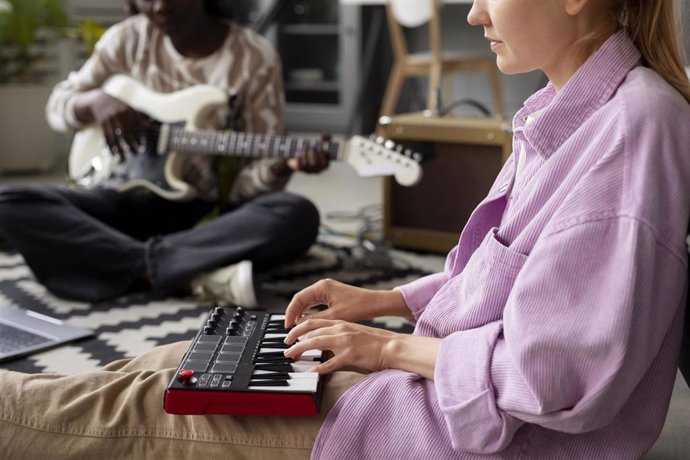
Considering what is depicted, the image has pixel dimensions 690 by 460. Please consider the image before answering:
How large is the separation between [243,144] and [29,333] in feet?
2.24

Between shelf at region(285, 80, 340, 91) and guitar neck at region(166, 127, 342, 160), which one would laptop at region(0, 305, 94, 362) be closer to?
guitar neck at region(166, 127, 342, 160)

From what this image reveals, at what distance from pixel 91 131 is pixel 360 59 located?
242 centimetres

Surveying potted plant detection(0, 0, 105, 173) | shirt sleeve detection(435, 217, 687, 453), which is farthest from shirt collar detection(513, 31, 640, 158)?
potted plant detection(0, 0, 105, 173)

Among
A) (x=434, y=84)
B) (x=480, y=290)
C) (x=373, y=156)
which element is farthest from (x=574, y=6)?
(x=434, y=84)

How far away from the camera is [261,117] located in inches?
93.3

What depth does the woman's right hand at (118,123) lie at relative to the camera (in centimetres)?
238

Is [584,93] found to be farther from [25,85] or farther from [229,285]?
[25,85]

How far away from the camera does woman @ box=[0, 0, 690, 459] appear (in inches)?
28.9

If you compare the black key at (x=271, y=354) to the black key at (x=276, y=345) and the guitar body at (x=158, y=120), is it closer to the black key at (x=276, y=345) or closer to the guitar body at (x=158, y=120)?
the black key at (x=276, y=345)

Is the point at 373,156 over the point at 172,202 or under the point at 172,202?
over

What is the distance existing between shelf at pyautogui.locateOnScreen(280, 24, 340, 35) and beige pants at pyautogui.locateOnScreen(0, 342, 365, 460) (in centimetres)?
416

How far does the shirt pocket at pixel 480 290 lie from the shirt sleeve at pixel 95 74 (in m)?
1.80

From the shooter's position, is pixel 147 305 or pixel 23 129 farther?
pixel 23 129

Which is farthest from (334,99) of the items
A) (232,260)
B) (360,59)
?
(232,260)
